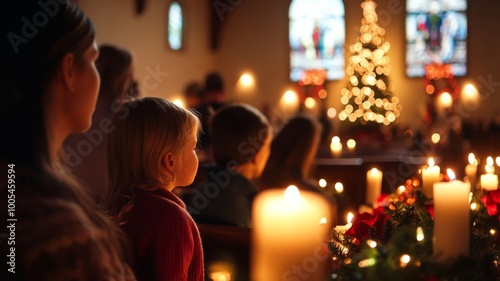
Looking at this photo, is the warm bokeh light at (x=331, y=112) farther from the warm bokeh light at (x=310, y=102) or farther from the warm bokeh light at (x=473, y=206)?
the warm bokeh light at (x=473, y=206)

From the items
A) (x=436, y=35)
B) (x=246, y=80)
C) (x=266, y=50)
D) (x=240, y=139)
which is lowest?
(x=240, y=139)

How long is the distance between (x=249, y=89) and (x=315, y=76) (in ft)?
4.69

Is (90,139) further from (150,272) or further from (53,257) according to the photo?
(53,257)

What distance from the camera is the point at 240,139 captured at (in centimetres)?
262

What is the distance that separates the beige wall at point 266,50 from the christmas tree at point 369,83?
70cm

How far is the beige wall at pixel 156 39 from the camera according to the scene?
35.1 ft

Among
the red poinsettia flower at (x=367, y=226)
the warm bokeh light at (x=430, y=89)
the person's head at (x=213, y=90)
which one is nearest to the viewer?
the red poinsettia flower at (x=367, y=226)

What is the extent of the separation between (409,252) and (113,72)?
1.85 m

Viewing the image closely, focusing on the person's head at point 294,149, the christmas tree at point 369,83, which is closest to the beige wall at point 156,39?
the christmas tree at point 369,83

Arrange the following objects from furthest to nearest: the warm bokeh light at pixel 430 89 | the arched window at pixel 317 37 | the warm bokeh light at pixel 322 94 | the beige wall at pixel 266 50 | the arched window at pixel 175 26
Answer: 1. the arched window at pixel 317 37
2. the warm bokeh light at pixel 322 94
3. the warm bokeh light at pixel 430 89
4. the arched window at pixel 175 26
5. the beige wall at pixel 266 50

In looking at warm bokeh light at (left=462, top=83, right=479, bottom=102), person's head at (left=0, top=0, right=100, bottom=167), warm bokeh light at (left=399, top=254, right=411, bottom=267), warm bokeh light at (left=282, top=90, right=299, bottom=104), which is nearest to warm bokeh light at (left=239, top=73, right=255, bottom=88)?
warm bokeh light at (left=282, top=90, right=299, bottom=104)

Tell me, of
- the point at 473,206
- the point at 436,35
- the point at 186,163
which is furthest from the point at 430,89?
the point at 473,206

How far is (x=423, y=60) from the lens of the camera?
1456cm

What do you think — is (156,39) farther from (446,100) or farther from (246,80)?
(446,100)
